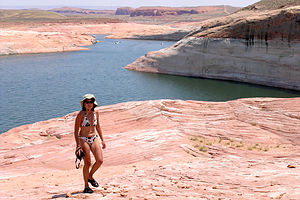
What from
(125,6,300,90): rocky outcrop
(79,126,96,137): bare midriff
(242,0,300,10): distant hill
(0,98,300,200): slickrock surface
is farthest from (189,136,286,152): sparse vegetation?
(242,0,300,10): distant hill

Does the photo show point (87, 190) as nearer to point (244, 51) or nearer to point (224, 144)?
point (224, 144)

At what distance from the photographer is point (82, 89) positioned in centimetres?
4316

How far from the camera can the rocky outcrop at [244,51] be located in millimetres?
42375

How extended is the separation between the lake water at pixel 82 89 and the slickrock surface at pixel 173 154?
9.12 m

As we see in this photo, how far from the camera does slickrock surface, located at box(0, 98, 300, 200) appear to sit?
28.8ft

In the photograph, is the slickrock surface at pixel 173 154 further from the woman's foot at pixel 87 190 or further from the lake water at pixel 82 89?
the lake water at pixel 82 89

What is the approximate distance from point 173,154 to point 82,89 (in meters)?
30.8

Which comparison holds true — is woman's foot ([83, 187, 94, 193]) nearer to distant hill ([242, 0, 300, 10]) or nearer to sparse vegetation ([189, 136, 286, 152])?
sparse vegetation ([189, 136, 286, 152])

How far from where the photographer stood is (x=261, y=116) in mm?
19984

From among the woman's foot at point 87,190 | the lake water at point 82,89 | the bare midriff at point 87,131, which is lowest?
the lake water at point 82,89

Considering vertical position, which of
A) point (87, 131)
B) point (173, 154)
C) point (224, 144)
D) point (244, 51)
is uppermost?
point (244, 51)

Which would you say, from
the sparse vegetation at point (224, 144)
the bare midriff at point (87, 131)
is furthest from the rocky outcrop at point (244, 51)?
the bare midriff at point (87, 131)

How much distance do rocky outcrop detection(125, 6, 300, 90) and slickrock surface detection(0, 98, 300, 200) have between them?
23.0 m

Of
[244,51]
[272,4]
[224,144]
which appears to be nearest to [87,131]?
[224,144]
